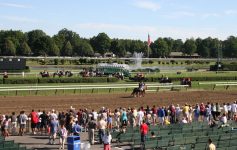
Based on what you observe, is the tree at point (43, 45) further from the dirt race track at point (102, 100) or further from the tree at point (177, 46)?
the dirt race track at point (102, 100)

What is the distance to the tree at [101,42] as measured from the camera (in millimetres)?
152250

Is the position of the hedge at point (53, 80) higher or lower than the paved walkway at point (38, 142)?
higher

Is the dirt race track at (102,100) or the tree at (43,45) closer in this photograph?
the dirt race track at (102,100)

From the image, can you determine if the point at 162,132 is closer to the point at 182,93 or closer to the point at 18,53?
the point at 182,93

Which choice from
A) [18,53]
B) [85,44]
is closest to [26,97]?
[18,53]

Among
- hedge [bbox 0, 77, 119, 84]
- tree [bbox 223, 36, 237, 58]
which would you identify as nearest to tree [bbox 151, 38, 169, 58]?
tree [bbox 223, 36, 237, 58]

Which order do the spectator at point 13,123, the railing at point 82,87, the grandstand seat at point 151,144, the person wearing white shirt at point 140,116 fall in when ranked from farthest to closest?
the railing at point 82,87 → the person wearing white shirt at point 140,116 → the spectator at point 13,123 → the grandstand seat at point 151,144

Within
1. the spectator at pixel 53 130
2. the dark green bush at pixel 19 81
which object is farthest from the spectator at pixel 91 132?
the dark green bush at pixel 19 81

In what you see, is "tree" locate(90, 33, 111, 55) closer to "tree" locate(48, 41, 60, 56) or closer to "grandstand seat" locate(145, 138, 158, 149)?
"tree" locate(48, 41, 60, 56)

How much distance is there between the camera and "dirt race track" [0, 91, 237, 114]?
94.1ft

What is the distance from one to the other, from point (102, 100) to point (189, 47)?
468 ft

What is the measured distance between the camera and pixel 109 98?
3381 cm

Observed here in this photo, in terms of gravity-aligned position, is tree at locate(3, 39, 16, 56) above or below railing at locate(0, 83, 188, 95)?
above

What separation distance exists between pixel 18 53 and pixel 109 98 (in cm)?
9445
